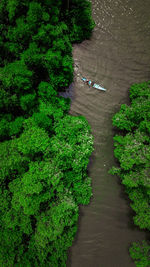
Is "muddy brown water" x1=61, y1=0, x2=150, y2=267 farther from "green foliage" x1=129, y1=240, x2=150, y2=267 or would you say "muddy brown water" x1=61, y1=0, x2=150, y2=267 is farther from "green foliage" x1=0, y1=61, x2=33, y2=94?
"green foliage" x1=0, y1=61, x2=33, y2=94

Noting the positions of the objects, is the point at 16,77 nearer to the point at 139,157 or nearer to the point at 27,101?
the point at 27,101

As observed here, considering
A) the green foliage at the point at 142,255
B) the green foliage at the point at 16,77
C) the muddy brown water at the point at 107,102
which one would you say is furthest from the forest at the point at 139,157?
the green foliage at the point at 16,77

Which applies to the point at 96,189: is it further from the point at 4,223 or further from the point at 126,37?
the point at 126,37

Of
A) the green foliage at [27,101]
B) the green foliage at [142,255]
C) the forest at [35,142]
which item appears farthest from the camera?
the green foliage at [142,255]

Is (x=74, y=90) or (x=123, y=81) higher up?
(x=123, y=81)

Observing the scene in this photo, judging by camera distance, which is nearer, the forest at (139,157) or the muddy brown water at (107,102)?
the forest at (139,157)

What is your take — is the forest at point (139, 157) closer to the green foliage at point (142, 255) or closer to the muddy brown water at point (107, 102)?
the green foliage at point (142, 255)

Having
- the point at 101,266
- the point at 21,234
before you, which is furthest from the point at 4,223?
the point at 101,266
